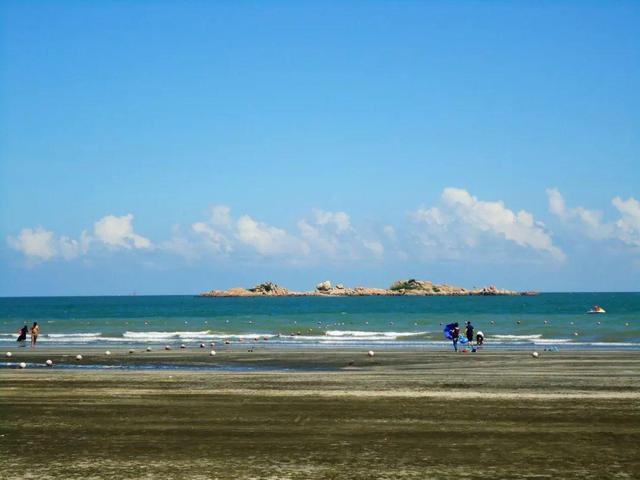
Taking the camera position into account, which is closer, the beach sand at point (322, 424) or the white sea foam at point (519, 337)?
the beach sand at point (322, 424)

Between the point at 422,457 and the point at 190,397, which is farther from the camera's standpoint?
the point at 190,397

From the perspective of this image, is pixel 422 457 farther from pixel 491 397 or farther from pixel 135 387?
pixel 135 387

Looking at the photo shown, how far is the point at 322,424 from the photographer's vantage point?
52.3 ft

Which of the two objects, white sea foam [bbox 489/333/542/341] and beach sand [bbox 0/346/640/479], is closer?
beach sand [bbox 0/346/640/479]

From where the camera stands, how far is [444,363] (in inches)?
1304

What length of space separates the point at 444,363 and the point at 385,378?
7826mm

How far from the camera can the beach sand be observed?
12211 mm

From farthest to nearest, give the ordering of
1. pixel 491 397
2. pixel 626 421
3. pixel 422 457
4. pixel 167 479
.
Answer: pixel 491 397, pixel 626 421, pixel 422 457, pixel 167 479

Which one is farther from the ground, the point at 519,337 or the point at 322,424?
the point at 322,424

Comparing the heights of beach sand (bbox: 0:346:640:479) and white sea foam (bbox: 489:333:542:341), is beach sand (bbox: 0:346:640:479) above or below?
above

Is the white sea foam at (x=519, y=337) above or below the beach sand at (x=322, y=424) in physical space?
below

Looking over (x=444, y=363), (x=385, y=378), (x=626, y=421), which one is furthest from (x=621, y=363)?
(x=626, y=421)

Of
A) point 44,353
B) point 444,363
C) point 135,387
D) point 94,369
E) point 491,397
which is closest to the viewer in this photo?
point 491,397

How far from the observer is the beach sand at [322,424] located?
12.2m
